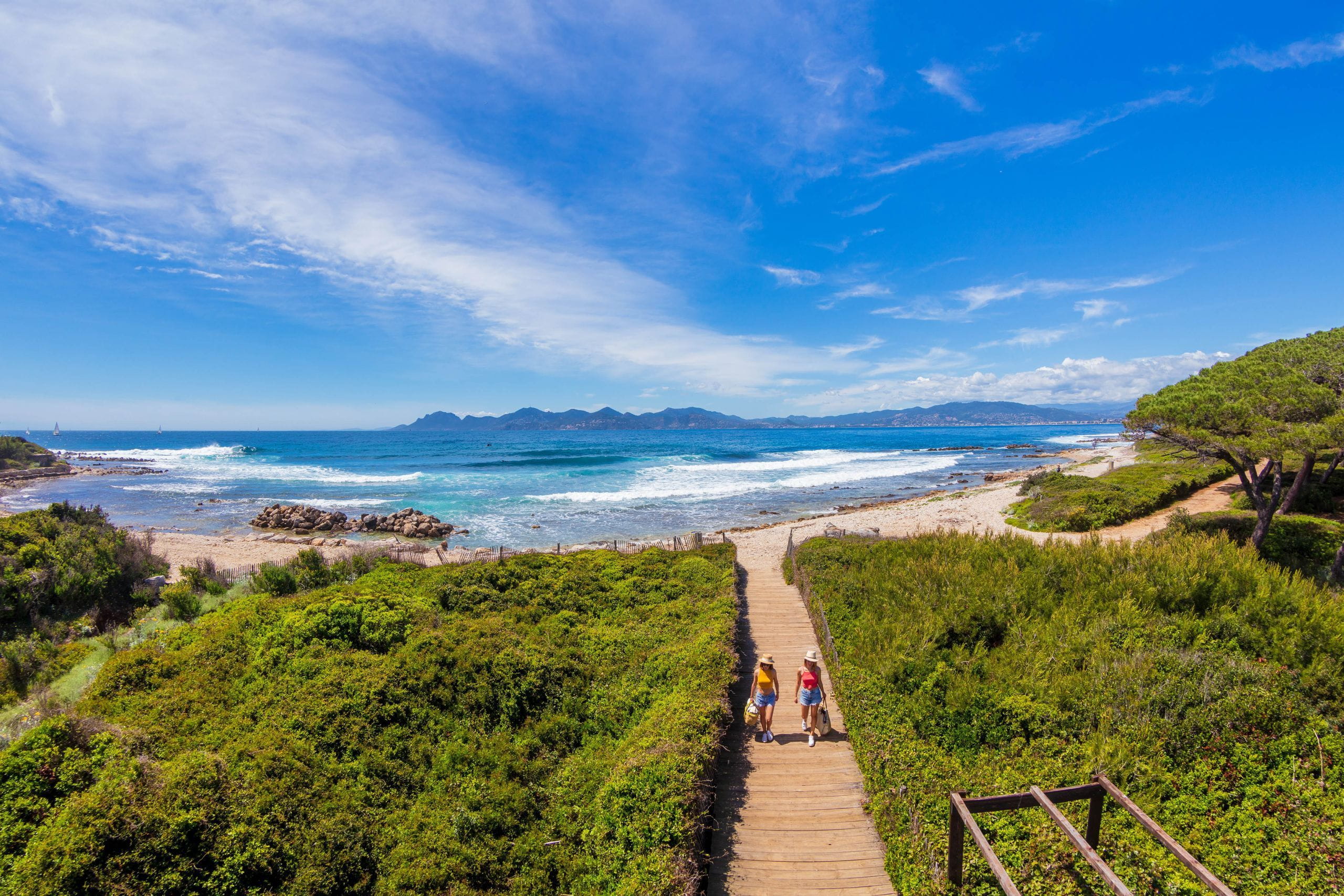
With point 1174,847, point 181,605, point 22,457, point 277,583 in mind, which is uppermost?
point 22,457

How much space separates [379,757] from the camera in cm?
867

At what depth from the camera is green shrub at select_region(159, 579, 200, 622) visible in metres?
15.5

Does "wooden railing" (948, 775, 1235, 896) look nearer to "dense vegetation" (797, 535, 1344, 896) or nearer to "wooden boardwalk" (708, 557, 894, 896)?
"dense vegetation" (797, 535, 1344, 896)

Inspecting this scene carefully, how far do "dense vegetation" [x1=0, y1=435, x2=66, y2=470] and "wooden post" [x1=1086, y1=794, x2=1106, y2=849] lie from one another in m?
101

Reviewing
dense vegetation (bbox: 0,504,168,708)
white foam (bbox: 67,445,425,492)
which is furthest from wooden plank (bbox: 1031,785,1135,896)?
white foam (bbox: 67,445,425,492)

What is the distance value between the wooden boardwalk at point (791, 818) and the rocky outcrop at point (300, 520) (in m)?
35.0

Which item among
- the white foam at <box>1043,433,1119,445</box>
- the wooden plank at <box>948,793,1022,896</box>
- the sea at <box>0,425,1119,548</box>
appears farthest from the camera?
the white foam at <box>1043,433,1119,445</box>

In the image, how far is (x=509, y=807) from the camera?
7.88 m

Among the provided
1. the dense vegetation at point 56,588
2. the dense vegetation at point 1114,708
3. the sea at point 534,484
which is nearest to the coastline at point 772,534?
the sea at point 534,484

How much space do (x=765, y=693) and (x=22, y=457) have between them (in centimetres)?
10556

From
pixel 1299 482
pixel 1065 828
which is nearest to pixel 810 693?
pixel 1065 828

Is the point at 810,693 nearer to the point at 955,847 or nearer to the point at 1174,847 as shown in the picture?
the point at 955,847

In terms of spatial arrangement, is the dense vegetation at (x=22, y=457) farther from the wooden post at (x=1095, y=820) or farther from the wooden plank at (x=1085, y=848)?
the wooden post at (x=1095, y=820)

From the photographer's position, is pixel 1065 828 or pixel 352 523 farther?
pixel 352 523
